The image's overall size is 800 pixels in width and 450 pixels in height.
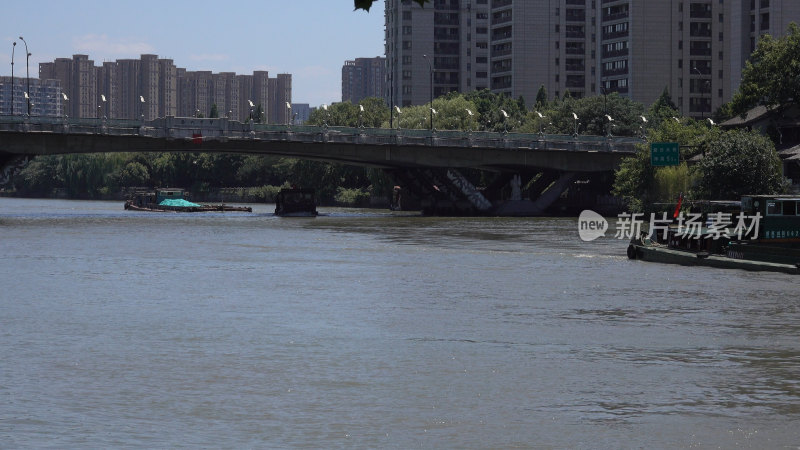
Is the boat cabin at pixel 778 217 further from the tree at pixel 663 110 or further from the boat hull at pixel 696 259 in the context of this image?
the tree at pixel 663 110

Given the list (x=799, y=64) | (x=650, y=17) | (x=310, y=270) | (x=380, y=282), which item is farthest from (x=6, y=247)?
(x=650, y=17)

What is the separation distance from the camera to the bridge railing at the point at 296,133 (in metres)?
105

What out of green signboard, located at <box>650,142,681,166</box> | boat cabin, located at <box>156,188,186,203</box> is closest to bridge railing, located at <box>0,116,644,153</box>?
green signboard, located at <box>650,142,681,166</box>

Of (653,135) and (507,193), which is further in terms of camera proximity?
(507,193)

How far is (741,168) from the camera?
9512 cm

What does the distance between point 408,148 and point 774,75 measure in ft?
118

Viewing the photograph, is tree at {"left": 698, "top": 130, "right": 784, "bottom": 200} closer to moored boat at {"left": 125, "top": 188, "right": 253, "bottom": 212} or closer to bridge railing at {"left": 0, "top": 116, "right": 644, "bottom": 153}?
bridge railing at {"left": 0, "top": 116, "right": 644, "bottom": 153}

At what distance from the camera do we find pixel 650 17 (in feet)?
625

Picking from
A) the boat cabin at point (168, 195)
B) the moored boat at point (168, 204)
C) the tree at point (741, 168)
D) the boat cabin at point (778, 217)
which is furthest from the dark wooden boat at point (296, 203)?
the boat cabin at point (778, 217)

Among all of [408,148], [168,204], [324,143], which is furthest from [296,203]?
[168,204]

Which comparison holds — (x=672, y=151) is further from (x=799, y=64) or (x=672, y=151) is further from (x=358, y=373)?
(x=358, y=373)

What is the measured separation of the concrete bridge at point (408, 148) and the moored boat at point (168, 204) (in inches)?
891

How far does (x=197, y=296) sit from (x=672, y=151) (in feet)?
220

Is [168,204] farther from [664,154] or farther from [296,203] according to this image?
[664,154]
